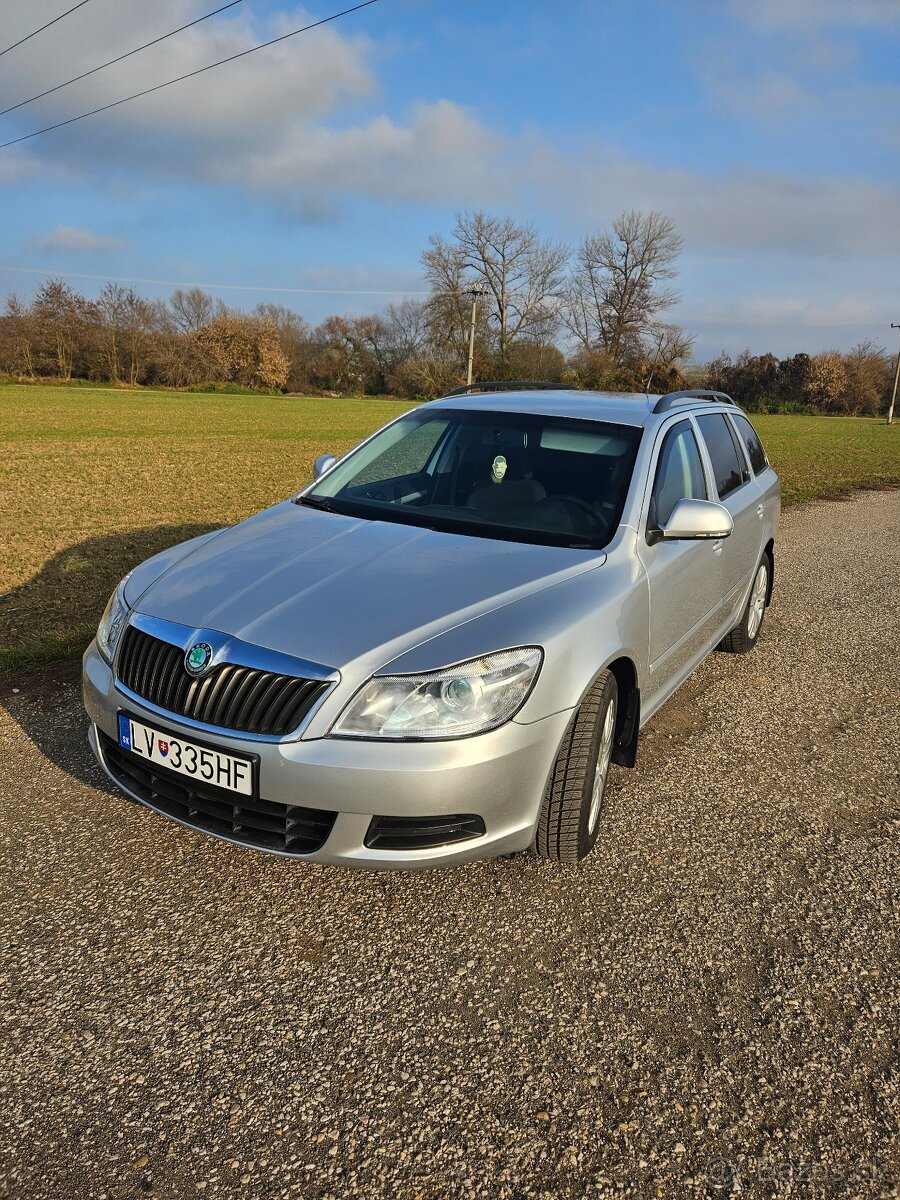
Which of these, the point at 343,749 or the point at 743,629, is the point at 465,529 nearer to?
the point at 343,749

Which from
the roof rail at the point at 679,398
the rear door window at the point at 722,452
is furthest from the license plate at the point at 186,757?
the rear door window at the point at 722,452

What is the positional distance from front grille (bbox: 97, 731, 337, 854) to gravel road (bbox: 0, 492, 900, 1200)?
31 cm

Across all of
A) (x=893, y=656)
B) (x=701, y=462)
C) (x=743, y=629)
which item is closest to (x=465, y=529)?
(x=701, y=462)

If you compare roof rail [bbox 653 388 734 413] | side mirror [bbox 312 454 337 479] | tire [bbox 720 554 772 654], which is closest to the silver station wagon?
roof rail [bbox 653 388 734 413]

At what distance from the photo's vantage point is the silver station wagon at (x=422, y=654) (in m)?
2.49

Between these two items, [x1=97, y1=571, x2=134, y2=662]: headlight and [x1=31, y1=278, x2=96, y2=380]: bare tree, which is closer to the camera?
[x1=97, y1=571, x2=134, y2=662]: headlight

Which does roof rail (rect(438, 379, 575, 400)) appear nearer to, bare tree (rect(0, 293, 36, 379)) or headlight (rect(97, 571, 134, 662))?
headlight (rect(97, 571, 134, 662))

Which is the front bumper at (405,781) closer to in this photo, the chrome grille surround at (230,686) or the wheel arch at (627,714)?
the chrome grille surround at (230,686)

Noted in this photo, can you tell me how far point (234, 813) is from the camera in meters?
2.62

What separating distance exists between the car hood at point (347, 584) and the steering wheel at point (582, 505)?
0.28m

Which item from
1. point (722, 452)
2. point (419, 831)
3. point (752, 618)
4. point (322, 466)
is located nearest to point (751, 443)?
point (722, 452)

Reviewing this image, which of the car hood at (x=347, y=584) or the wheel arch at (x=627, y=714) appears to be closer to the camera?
the car hood at (x=347, y=584)

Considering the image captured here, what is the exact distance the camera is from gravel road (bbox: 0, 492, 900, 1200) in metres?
1.93

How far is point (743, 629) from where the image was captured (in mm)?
5449
